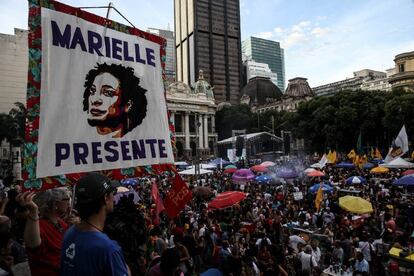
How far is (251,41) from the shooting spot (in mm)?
171125

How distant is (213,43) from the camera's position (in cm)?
11169

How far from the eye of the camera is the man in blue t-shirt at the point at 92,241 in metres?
1.86

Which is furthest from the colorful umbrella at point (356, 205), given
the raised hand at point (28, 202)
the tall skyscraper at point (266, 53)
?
the tall skyscraper at point (266, 53)

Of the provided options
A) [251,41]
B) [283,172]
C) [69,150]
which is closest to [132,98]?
[69,150]

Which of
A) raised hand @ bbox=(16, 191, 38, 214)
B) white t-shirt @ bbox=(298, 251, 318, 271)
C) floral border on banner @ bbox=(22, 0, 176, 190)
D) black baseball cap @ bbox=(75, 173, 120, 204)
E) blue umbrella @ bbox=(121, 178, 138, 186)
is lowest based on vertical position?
white t-shirt @ bbox=(298, 251, 318, 271)

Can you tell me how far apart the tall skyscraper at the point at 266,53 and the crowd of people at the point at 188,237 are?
161 m

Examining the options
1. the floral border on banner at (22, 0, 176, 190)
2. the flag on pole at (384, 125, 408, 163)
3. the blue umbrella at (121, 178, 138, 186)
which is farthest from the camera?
the blue umbrella at (121, 178, 138, 186)

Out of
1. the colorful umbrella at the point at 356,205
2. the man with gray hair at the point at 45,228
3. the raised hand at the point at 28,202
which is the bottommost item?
the colorful umbrella at the point at 356,205

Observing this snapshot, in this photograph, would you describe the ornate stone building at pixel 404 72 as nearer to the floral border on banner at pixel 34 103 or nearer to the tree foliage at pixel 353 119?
the tree foliage at pixel 353 119

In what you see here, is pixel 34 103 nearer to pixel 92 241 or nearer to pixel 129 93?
pixel 129 93

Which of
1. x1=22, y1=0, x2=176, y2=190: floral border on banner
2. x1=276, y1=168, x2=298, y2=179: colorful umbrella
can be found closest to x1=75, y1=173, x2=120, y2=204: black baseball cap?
x1=22, y1=0, x2=176, y2=190: floral border on banner

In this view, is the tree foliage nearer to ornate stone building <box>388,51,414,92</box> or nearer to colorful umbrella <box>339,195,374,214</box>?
ornate stone building <box>388,51,414,92</box>

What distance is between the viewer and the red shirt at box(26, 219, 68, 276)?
8.66 feet

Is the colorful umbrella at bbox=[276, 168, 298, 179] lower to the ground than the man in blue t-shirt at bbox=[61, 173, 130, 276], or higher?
lower
